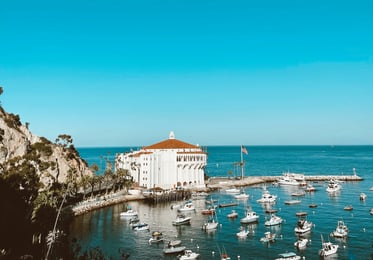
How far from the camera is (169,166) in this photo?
108m

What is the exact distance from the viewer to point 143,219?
232ft

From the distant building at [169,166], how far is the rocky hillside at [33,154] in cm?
1929

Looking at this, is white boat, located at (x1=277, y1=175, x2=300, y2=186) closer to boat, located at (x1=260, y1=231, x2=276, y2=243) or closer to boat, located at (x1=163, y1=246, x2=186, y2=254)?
boat, located at (x1=260, y1=231, x2=276, y2=243)

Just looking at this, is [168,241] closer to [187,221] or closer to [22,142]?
[187,221]

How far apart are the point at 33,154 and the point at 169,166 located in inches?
1743

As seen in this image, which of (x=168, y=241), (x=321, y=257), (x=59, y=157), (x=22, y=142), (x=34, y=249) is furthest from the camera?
(x=59, y=157)

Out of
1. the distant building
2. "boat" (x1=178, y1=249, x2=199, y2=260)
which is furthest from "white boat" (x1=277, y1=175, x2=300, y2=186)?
"boat" (x1=178, y1=249, x2=199, y2=260)

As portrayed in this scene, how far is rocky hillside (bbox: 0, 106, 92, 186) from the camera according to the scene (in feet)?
241

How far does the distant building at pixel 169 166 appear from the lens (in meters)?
107

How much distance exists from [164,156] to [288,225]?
5381cm

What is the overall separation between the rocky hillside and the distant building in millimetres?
19289

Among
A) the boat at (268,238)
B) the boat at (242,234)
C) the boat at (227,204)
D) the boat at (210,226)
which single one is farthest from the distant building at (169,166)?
the boat at (268,238)

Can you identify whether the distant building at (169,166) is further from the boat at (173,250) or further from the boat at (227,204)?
the boat at (173,250)

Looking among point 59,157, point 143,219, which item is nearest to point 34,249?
point 143,219
